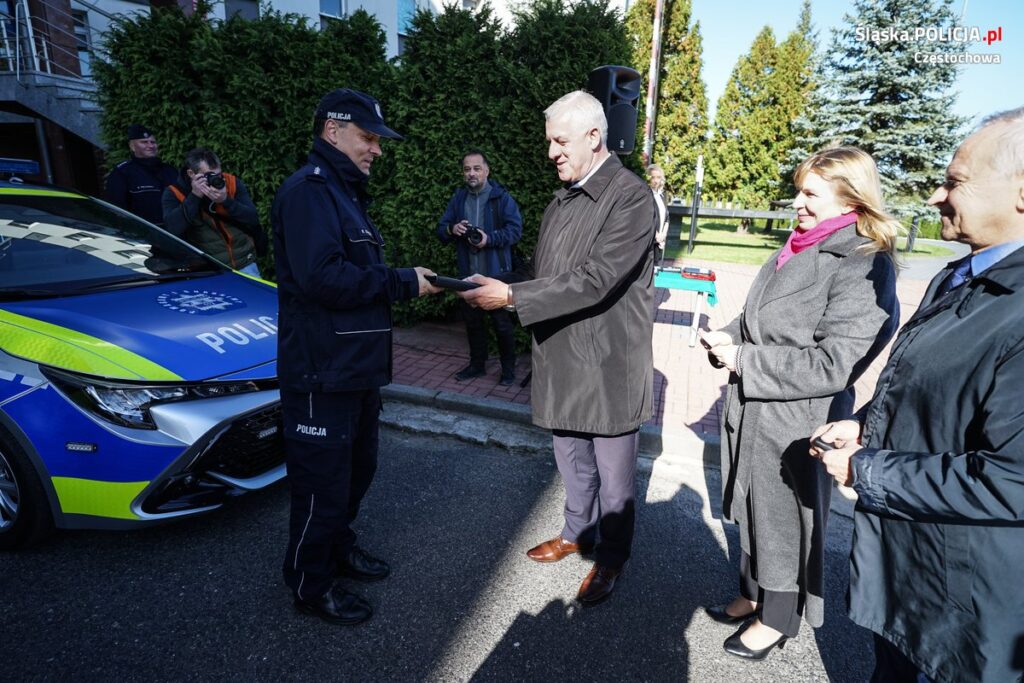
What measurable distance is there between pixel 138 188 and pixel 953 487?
6247mm

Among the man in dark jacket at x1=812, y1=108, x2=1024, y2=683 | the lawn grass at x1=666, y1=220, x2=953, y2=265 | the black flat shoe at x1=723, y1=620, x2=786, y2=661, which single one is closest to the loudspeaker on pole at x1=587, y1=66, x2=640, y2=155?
the man in dark jacket at x1=812, y1=108, x2=1024, y2=683

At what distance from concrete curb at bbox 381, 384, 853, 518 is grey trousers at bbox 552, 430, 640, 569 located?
1279 mm

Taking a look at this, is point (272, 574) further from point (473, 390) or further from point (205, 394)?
point (473, 390)

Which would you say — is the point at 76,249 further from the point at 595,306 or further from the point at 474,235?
the point at 595,306

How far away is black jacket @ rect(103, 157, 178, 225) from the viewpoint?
17.6 ft

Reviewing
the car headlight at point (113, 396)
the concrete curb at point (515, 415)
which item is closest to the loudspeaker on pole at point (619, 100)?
the concrete curb at point (515, 415)

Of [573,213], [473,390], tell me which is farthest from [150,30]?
[573,213]

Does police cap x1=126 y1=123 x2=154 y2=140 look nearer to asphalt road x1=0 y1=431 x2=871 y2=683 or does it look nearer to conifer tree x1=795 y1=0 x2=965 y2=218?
asphalt road x1=0 y1=431 x2=871 y2=683

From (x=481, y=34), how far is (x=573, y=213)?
4148 millimetres

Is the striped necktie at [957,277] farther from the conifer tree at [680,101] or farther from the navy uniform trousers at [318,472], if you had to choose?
the conifer tree at [680,101]

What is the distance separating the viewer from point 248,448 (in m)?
2.82

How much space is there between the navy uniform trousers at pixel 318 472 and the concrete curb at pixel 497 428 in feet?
Result: 6.07

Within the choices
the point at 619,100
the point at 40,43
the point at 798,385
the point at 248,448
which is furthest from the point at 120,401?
the point at 40,43

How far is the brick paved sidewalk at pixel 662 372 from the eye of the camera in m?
4.69
